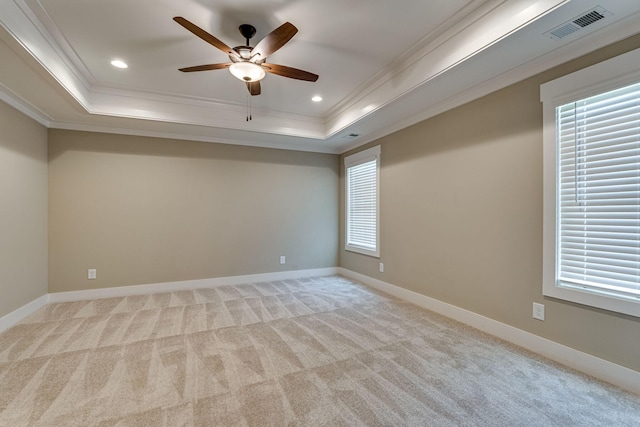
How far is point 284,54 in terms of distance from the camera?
2918 mm

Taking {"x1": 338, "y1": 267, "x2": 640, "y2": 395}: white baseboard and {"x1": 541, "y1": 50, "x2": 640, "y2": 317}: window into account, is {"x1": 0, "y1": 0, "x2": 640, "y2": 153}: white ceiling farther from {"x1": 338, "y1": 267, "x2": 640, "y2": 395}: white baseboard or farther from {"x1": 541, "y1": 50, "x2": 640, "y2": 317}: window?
{"x1": 338, "y1": 267, "x2": 640, "y2": 395}: white baseboard

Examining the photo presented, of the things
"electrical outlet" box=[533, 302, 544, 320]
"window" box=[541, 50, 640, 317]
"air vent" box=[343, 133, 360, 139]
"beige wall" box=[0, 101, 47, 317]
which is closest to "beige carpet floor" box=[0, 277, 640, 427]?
"electrical outlet" box=[533, 302, 544, 320]

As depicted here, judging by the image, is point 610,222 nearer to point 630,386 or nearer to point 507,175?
point 507,175

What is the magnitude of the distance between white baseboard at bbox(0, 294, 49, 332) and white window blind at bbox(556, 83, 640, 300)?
5495 millimetres

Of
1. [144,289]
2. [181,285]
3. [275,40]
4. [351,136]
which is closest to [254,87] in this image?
[275,40]

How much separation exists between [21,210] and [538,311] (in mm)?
5696

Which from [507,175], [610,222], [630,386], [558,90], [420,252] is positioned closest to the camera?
[630,386]

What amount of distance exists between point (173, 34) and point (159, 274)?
346cm

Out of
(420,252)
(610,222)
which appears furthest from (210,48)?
(610,222)

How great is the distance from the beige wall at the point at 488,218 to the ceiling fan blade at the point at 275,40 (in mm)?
2170

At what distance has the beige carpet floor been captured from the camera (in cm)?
176

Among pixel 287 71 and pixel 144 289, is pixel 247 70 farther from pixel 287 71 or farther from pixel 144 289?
pixel 144 289

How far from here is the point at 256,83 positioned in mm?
2951

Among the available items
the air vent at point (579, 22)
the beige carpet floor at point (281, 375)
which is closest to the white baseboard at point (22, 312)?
the beige carpet floor at point (281, 375)
